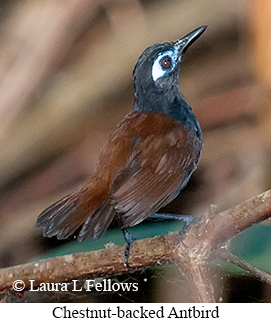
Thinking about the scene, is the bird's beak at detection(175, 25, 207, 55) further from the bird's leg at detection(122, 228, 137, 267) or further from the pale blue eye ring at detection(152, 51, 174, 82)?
the bird's leg at detection(122, 228, 137, 267)

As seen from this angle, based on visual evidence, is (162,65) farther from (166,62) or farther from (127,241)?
(127,241)

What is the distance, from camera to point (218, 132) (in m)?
1.04

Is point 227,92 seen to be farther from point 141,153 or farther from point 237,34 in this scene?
point 141,153

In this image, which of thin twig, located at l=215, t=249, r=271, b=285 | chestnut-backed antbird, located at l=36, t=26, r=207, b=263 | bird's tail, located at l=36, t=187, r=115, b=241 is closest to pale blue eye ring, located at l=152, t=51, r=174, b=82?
chestnut-backed antbird, located at l=36, t=26, r=207, b=263

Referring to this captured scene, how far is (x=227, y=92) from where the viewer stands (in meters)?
1.06

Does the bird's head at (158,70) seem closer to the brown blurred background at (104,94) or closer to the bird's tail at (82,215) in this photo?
the brown blurred background at (104,94)

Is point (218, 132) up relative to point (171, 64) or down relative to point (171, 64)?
down

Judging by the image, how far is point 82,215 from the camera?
942 mm

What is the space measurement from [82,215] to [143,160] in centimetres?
19

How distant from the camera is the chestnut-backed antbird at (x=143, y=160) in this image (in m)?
0.94

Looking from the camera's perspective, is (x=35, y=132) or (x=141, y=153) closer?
(x=141, y=153)

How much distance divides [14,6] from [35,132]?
0.34m
